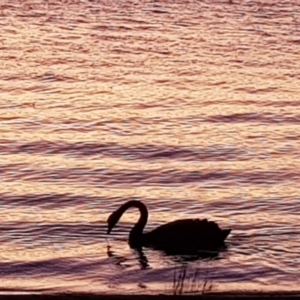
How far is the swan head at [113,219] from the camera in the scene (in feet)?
57.5

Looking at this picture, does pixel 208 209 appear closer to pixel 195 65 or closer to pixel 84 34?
pixel 195 65

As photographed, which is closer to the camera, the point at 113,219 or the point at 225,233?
the point at 225,233

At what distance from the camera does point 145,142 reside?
2302 centimetres

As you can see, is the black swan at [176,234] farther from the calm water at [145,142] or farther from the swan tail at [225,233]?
the calm water at [145,142]

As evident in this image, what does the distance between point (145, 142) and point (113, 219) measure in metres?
5.59

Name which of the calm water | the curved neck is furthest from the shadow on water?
the curved neck

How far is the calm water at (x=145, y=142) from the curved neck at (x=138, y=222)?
0.17 meters

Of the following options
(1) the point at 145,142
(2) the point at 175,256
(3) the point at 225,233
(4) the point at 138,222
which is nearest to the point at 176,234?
(2) the point at 175,256

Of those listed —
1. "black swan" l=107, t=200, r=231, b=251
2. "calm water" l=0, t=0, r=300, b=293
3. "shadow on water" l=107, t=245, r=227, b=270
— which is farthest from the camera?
"black swan" l=107, t=200, r=231, b=251

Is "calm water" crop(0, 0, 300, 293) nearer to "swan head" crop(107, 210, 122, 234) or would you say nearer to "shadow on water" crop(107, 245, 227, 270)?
"shadow on water" crop(107, 245, 227, 270)

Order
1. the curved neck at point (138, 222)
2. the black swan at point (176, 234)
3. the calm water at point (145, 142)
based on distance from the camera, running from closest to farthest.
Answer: the calm water at point (145, 142), the black swan at point (176, 234), the curved neck at point (138, 222)

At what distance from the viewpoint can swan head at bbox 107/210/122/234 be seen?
17516 mm

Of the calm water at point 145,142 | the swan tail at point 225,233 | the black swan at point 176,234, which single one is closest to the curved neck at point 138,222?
the black swan at point 176,234

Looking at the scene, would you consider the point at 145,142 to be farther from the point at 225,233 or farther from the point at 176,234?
the point at 225,233
